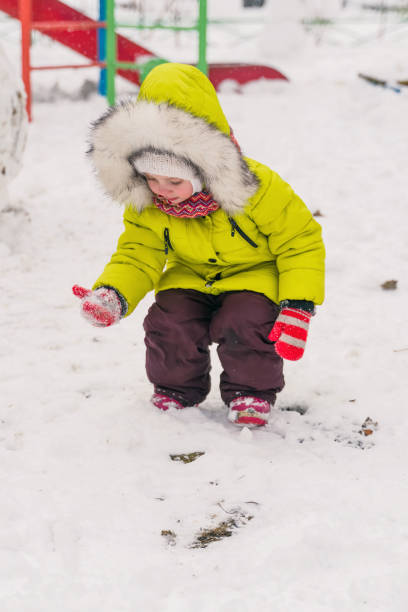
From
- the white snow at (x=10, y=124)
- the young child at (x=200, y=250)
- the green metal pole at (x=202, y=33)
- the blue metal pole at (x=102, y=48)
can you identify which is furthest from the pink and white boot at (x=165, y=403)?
the blue metal pole at (x=102, y=48)

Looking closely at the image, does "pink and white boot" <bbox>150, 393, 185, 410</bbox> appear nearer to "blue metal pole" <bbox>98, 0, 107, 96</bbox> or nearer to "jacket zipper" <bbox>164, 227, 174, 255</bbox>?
"jacket zipper" <bbox>164, 227, 174, 255</bbox>

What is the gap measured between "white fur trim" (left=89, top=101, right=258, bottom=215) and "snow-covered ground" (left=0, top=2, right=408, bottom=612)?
2.32 feet

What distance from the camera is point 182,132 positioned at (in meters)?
1.96

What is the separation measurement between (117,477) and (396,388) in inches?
41.0

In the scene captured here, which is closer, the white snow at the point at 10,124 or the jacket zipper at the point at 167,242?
the jacket zipper at the point at 167,242

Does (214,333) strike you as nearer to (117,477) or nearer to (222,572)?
(117,477)

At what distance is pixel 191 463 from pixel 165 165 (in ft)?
2.76

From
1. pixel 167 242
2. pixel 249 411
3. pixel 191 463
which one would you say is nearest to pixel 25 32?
pixel 167 242

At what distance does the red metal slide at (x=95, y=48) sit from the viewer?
720 cm

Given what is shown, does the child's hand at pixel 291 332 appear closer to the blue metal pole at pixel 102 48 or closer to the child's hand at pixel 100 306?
the child's hand at pixel 100 306

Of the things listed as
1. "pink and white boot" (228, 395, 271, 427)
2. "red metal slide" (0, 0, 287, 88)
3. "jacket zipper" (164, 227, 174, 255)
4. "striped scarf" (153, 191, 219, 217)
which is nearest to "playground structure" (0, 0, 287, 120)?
"red metal slide" (0, 0, 287, 88)

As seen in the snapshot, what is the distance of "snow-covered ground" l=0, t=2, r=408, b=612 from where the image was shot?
5.08ft

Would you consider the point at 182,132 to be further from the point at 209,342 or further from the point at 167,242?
the point at 209,342

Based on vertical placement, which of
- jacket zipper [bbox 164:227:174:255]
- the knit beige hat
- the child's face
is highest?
the knit beige hat
